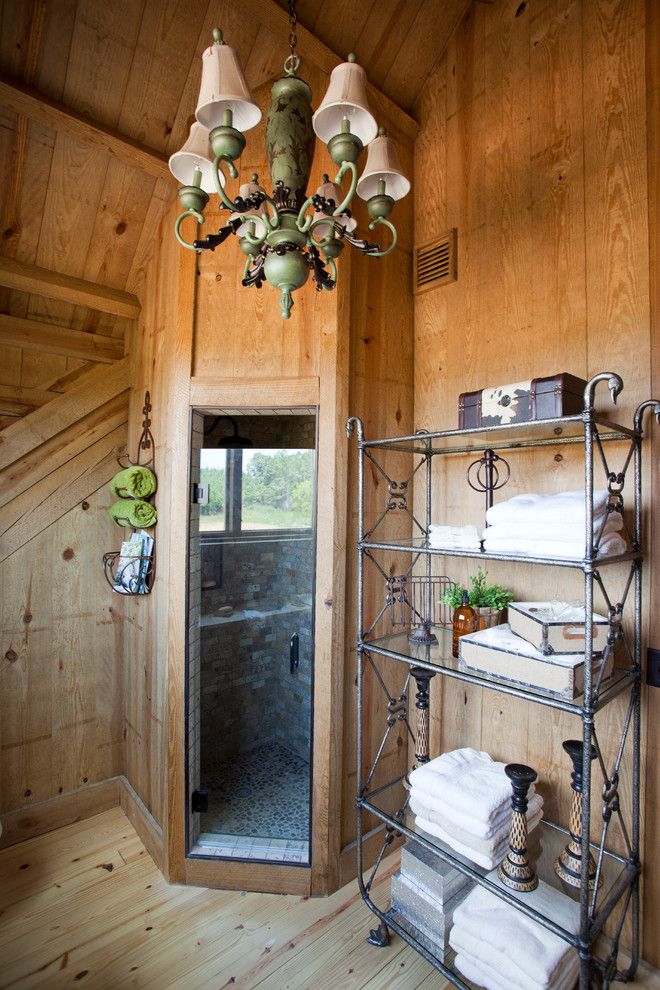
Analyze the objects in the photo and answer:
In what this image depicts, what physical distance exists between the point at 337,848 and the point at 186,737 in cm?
71

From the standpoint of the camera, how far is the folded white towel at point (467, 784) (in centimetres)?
147

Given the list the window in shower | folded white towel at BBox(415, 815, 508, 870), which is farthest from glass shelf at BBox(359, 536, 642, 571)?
the window in shower

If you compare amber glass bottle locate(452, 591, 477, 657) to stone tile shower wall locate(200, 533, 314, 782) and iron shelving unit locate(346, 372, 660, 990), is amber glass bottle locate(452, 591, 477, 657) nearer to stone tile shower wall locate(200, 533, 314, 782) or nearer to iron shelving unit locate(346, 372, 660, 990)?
iron shelving unit locate(346, 372, 660, 990)

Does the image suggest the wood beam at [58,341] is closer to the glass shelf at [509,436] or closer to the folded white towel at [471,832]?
the glass shelf at [509,436]

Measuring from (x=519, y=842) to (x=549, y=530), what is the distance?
0.87 metres

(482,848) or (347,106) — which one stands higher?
(347,106)

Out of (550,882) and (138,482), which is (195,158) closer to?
(138,482)

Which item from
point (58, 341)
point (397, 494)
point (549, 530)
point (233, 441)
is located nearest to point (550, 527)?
point (549, 530)

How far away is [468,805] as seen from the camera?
1.48 metres

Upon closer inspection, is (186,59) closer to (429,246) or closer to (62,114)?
(62,114)

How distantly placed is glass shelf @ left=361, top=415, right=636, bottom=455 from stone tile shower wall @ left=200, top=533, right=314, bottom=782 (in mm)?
880

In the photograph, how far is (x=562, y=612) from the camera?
137cm

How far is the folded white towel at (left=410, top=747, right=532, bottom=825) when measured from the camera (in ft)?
4.82

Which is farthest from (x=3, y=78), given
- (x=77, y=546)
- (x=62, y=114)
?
(x=77, y=546)
